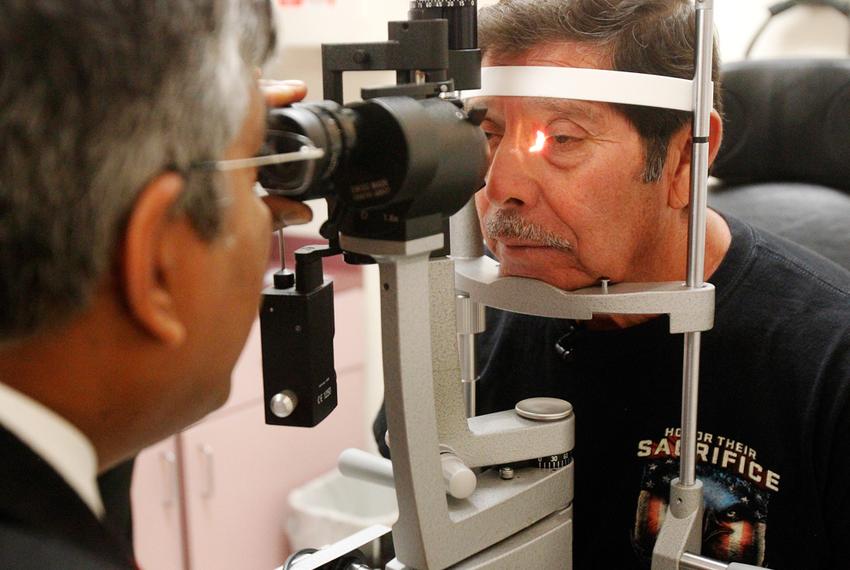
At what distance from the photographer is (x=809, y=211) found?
1668mm

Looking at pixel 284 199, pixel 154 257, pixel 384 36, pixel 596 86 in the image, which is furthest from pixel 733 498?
pixel 384 36

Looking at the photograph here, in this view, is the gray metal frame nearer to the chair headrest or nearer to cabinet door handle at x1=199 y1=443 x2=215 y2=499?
the chair headrest

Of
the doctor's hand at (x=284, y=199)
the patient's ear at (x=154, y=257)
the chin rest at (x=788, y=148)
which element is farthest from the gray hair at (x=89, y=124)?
the chin rest at (x=788, y=148)

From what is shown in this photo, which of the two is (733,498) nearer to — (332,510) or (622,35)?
(622,35)

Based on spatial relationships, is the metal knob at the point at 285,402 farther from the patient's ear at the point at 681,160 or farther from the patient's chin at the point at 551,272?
the patient's ear at the point at 681,160

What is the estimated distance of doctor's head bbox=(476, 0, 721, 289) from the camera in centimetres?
114

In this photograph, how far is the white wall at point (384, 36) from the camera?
2.54 meters

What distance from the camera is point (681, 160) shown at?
47.6 inches

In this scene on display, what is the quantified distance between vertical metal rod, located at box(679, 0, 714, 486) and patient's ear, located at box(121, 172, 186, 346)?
576mm

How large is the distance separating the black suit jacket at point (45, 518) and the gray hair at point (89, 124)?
0.09m

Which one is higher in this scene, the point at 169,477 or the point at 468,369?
the point at 468,369

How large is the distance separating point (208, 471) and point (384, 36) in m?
1.30

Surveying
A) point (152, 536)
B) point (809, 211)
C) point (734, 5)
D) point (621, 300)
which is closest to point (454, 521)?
point (621, 300)

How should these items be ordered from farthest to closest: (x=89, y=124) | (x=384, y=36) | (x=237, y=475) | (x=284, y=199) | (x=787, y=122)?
(x=384, y=36) → (x=237, y=475) → (x=787, y=122) → (x=284, y=199) → (x=89, y=124)
